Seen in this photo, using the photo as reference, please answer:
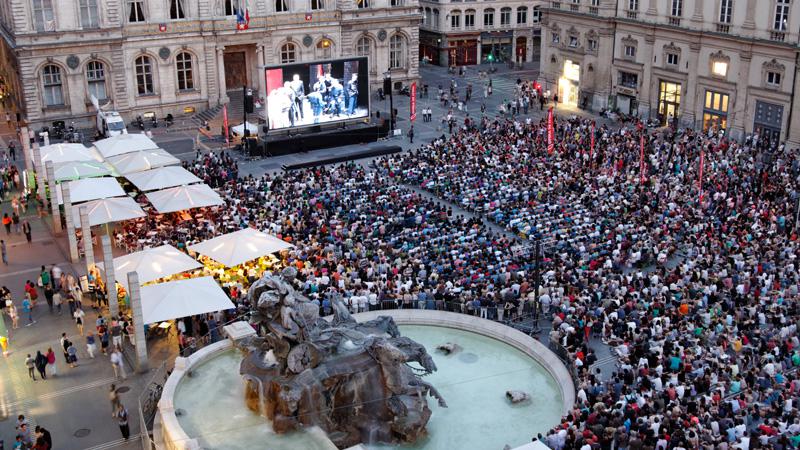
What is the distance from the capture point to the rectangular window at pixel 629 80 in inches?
3014

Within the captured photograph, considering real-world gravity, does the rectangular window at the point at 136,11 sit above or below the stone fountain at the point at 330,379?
above

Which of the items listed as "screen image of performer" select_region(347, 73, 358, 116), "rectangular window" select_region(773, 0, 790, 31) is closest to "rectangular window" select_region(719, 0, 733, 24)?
"rectangular window" select_region(773, 0, 790, 31)

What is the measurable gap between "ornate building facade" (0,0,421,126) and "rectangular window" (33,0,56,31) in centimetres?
8

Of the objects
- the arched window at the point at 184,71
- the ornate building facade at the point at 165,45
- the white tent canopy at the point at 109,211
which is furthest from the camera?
the arched window at the point at 184,71

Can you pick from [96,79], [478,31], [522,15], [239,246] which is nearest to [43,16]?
[96,79]

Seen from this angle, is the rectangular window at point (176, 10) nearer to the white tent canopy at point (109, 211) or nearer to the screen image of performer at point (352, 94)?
the screen image of performer at point (352, 94)

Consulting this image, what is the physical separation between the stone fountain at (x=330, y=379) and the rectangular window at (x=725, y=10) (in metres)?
48.1

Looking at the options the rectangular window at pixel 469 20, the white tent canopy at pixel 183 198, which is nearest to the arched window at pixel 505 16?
the rectangular window at pixel 469 20

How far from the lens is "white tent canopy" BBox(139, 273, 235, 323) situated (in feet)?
118

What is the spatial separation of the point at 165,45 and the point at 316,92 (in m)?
16.1

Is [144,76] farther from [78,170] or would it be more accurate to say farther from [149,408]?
[149,408]

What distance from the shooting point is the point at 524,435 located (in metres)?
30.1

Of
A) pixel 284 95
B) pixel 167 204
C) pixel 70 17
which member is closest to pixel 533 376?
pixel 167 204

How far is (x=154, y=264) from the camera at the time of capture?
4059 centimetres
